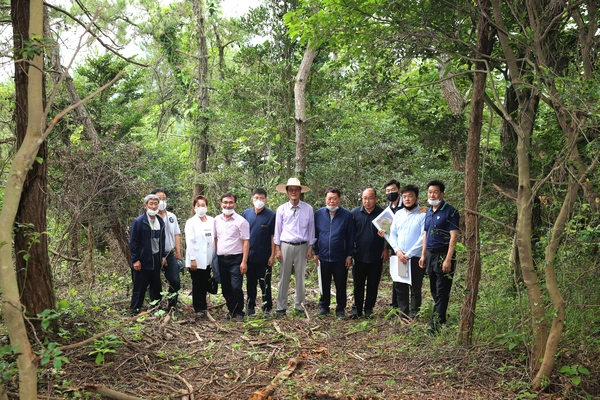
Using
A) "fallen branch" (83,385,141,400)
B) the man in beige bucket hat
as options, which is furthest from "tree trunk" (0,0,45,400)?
the man in beige bucket hat

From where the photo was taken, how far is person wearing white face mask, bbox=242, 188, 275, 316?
7441mm

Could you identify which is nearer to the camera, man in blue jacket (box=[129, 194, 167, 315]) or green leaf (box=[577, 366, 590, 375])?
green leaf (box=[577, 366, 590, 375])

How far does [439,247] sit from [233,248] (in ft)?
9.69

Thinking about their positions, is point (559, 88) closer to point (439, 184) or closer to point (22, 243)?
point (439, 184)

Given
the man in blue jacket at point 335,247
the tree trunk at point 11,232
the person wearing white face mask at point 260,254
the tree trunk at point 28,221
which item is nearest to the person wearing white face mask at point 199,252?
the person wearing white face mask at point 260,254

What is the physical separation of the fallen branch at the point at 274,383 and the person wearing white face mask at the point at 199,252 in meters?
2.60

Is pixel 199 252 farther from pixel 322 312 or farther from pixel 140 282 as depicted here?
pixel 322 312

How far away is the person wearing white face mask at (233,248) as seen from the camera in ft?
23.7

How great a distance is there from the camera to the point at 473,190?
505 centimetres

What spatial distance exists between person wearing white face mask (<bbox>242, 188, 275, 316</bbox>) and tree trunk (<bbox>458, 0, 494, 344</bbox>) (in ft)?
10.5

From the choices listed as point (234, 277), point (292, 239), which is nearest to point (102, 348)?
point (234, 277)

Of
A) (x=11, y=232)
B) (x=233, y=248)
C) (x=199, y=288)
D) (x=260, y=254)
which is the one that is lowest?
(x=199, y=288)

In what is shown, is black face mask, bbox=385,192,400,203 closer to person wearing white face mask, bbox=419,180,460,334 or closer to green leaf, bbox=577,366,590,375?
person wearing white face mask, bbox=419,180,460,334

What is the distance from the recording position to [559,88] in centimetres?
462
